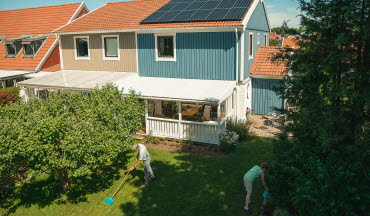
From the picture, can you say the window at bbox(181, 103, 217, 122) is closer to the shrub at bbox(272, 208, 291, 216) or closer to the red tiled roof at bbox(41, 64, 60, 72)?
the shrub at bbox(272, 208, 291, 216)

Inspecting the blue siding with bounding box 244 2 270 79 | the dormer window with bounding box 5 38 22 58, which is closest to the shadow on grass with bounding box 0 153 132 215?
the blue siding with bounding box 244 2 270 79

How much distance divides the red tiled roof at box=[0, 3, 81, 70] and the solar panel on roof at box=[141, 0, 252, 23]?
37.1 ft

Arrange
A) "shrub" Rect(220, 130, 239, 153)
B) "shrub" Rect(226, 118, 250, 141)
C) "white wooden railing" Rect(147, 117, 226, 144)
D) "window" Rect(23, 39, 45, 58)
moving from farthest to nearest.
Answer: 1. "window" Rect(23, 39, 45, 58)
2. "shrub" Rect(226, 118, 250, 141)
3. "white wooden railing" Rect(147, 117, 226, 144)
4. "shrub" Rect(220, 130, 239, 153)

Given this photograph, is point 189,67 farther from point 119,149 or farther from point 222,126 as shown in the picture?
point 119,149

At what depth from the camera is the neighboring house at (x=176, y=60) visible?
15.6 metres

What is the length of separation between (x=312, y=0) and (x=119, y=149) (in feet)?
25.8

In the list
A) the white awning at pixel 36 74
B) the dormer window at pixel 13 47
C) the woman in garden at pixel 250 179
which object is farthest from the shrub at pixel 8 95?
the woman in garden at pixel 250 179

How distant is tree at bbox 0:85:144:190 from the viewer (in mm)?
8500

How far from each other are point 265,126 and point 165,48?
789 cm

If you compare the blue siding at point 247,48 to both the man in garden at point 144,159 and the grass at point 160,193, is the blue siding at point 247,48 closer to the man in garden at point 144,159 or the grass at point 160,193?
the grass at point 160,193

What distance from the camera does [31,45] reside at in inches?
973

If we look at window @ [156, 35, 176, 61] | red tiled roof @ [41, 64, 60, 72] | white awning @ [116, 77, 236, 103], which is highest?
window @ [156, 35, 176, 61]

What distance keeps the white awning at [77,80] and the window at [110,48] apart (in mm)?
1110

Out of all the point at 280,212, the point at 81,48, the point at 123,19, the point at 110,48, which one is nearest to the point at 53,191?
the point at 280,212
